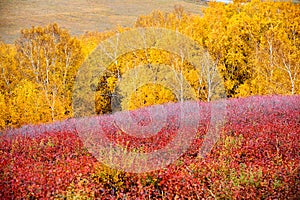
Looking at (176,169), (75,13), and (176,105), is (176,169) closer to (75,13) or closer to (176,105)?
(176,105)

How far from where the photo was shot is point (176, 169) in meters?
6.44

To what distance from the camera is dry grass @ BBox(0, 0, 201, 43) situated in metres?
39.2

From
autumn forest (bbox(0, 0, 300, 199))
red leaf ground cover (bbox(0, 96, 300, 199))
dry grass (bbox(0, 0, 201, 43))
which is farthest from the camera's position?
dry grass (bbox(0, 0, 201, 43))

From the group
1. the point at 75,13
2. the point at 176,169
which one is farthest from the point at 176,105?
the point at 75,13

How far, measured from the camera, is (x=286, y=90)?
21188mm

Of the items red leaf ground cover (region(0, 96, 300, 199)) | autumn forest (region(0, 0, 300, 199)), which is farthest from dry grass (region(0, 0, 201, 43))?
red leaf ground cover (region(0, 96, 300, 199))

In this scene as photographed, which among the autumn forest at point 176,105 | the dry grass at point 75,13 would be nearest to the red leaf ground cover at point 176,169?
→ the autumn forest at point 176,105

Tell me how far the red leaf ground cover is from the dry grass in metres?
29.7

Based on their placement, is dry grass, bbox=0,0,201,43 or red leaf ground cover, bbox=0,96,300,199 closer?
red leaf ground cover, bbox=0,96,300,199

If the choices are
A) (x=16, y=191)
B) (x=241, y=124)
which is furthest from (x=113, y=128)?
(x=16, y=191)

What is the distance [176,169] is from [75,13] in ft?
137

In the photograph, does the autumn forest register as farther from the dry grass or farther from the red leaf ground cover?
the dry grass

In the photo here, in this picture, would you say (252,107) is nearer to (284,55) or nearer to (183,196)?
(183,196)

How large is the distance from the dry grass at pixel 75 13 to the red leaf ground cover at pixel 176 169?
29.7 metres
